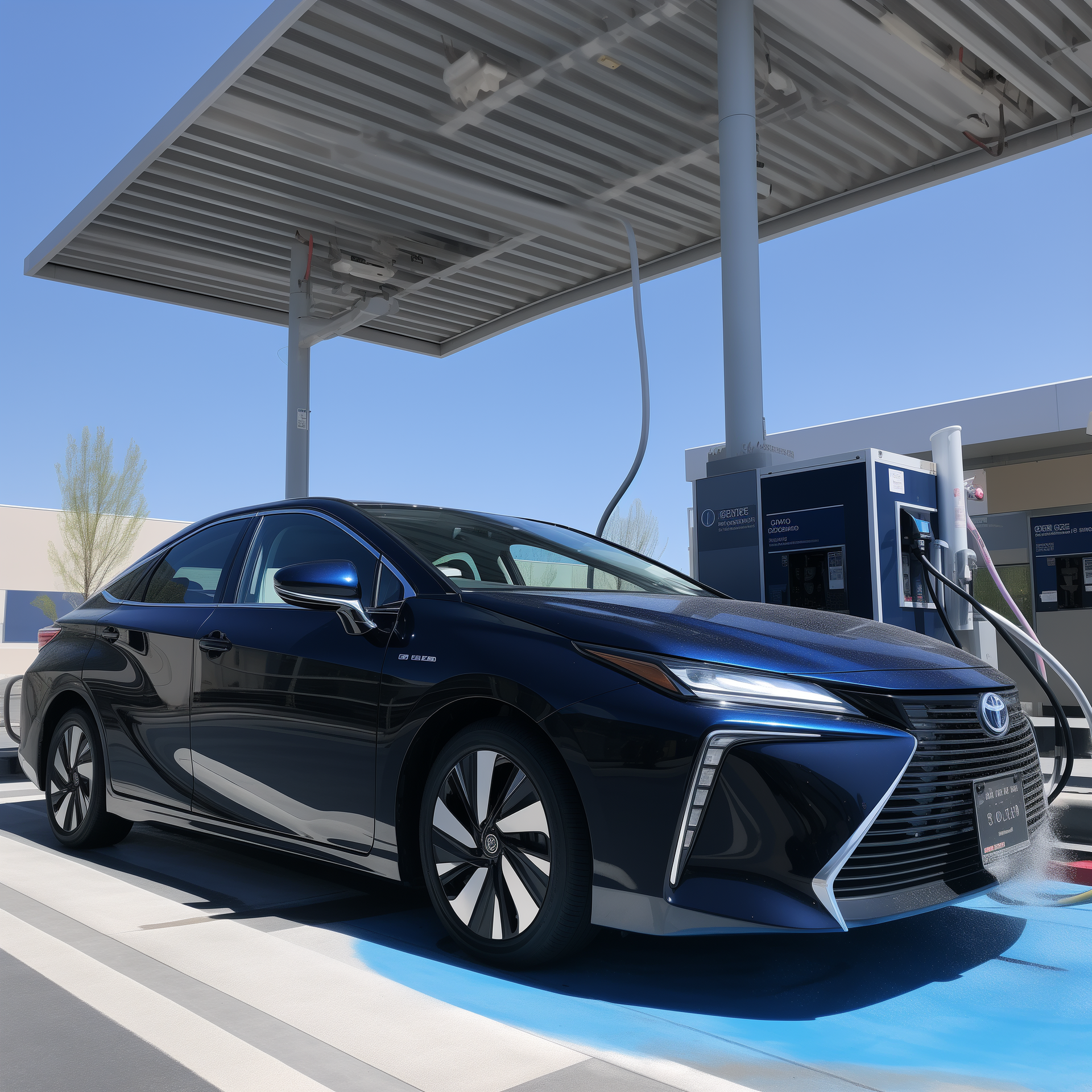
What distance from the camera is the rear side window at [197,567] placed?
4.27 m

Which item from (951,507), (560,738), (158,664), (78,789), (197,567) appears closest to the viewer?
(560,738)

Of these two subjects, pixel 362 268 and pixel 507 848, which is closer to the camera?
pixel 507 848

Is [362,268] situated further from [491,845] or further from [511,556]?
[491,845]

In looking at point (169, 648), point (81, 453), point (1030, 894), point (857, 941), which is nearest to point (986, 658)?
point (1030, 894)

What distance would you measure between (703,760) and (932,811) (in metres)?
0.61

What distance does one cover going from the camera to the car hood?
2.73 metres

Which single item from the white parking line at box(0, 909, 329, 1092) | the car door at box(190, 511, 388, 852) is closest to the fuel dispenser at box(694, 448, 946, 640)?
the car door at box(190, 511, 388, 852)

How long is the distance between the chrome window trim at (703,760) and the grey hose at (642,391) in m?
5.37

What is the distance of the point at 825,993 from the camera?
9.21 ft

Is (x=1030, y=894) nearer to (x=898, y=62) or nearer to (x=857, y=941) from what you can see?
(x=857, y=941)

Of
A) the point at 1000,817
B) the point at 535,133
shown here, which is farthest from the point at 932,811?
the point at 535,133

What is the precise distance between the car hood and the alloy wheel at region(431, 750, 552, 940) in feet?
1.42

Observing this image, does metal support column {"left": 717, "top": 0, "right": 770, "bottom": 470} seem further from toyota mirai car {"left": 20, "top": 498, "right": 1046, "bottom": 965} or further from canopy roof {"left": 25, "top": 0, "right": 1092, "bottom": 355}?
toyota mirai car {"left": 20, "top": 498, "right": 1046, "bottom": 965}

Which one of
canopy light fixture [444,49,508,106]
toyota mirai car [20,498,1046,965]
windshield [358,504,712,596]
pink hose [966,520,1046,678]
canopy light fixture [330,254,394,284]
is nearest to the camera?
toyota mirai car [20,498,1046,965]
